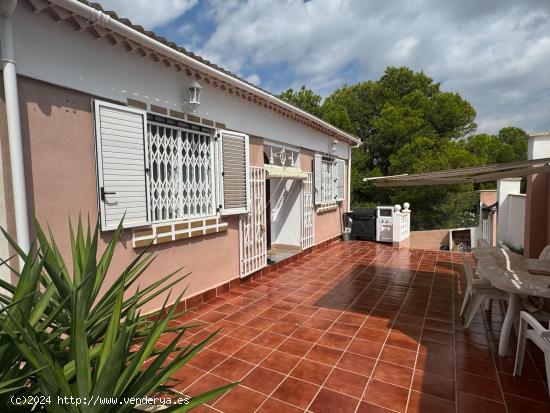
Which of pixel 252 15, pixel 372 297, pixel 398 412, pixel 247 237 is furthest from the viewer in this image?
pixel 252 15

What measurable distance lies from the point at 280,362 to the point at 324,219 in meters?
8.66

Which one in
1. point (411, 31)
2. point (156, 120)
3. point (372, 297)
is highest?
point (411, 31)

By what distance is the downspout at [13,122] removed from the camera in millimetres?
3375

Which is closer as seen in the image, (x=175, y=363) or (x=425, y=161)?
(x=175, y=363)

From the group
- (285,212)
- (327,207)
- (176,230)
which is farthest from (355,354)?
(327,207)

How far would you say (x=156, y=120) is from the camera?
17.5 ft

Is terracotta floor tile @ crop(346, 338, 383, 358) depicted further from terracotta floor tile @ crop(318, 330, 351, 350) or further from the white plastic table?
the white plastic table

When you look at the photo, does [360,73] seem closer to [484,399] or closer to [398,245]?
[398,245]

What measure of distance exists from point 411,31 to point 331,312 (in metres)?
11.2

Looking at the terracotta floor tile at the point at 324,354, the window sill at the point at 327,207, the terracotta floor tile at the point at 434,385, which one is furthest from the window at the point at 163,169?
the window sill at the point at 327,207

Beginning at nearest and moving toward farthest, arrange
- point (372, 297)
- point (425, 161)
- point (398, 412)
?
1. point (398, 412)
2. point (372, 297)
3. point (425, 161)

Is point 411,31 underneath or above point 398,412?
above

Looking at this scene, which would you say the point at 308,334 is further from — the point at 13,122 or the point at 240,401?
the point at 13,122

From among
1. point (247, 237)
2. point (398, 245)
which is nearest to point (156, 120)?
point (247, 237)
